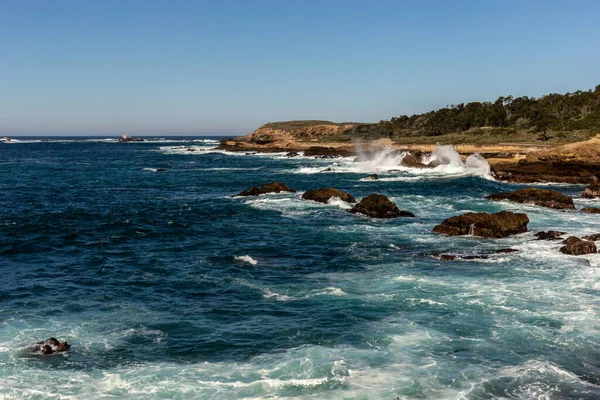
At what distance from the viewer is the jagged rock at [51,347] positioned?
16500 mm

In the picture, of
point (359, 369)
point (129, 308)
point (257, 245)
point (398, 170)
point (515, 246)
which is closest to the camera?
point (359, 369)

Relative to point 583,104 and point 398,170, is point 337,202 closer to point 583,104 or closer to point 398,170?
point 398,170

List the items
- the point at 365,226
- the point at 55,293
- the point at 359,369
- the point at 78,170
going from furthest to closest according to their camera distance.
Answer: the point at 78,170 → the point at 365,226 → the point at 55,293 → the point at 359,369

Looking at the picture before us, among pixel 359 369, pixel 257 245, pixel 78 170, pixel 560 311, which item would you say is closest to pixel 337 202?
pixel 257 245

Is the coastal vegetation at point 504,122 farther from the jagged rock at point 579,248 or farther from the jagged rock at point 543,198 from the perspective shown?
the jagged rock at point 579,248

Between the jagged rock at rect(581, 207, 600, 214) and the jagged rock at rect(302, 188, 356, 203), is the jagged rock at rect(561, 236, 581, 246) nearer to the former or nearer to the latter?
the jagged rock at rect(581, 207, 600, 214)

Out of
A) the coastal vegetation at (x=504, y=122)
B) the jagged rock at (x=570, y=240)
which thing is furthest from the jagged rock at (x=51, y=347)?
the coastal vegetation at (x=504, y=122)

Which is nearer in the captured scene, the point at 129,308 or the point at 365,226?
the point at 129,308

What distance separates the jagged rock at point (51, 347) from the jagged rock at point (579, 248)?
22918 mm

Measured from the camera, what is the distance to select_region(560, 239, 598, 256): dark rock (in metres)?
27.1

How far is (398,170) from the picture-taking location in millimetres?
81562

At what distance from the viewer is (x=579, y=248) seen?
27.1 metres

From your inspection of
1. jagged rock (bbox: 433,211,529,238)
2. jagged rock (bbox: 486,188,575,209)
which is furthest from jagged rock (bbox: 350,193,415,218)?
jagged rock (bbox: 486,188,575,209)

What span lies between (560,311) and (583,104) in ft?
451
